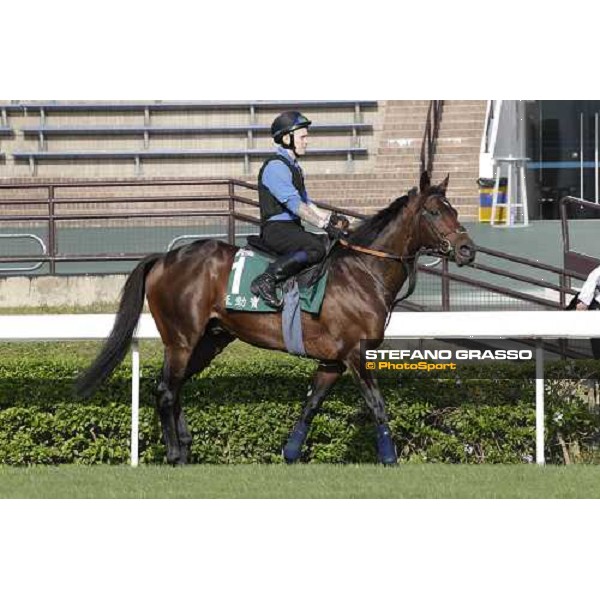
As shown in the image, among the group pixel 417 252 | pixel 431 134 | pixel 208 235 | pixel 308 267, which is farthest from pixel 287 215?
pixel 431 134

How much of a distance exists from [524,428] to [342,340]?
130 centimetres

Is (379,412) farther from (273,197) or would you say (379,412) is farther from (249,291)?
(273,197)

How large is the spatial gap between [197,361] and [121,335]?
19.5 inches

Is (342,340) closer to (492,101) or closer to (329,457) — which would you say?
(329,457)

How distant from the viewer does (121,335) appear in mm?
8680

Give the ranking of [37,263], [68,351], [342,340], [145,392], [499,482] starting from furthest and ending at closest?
[37,263] < [68,351] < [145,392] < [342,340] < [499,482]

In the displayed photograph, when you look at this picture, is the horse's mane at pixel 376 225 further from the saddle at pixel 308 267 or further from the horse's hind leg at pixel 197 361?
the horse's hind leg at pixel 197 361

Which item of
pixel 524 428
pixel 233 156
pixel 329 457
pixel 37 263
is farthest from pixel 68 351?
pixel 233 156

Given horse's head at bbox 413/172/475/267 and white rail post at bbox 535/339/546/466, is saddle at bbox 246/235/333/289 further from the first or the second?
white rail post at bbox 535/339/546/466

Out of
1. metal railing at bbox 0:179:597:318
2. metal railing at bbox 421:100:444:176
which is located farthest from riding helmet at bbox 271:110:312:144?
metal railing at bbox 421:100:444:176

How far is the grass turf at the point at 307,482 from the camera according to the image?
7.32 meters

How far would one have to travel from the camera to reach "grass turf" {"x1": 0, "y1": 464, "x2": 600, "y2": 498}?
7324mm

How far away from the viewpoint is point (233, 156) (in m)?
20.3

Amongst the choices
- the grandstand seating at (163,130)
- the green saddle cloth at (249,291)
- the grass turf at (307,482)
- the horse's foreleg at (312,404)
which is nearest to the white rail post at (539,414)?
the grass turf at (307,482)
